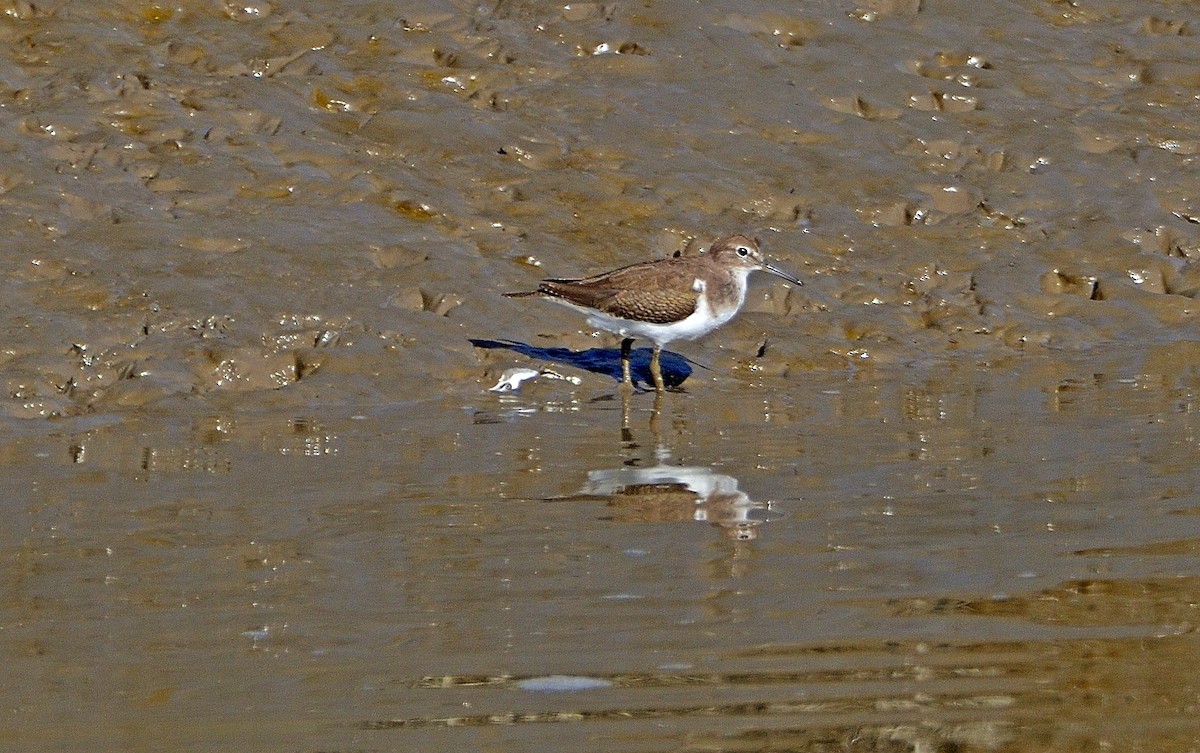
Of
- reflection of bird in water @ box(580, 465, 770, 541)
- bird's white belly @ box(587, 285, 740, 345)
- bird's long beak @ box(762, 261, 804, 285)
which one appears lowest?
bird's white belly @ box(587, 285, 740, 345)

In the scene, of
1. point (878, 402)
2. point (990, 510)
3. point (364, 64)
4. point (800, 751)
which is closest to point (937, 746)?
point (800, 751)

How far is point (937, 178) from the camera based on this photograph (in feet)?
46.9

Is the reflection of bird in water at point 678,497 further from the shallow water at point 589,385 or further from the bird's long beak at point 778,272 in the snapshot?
the bird's long beak at point 778,272

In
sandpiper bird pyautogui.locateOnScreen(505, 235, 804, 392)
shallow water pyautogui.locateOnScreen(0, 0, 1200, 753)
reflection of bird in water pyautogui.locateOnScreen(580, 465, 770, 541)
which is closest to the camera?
shallow water pyautogui.locateOnScreen(0, 0, 1200, 753)

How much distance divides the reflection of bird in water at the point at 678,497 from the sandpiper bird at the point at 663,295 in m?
2.72

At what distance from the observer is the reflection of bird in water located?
7.10 metres

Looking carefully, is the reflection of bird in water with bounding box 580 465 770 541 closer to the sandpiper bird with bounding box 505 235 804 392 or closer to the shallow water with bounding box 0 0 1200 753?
the shallow water with bounding box 0 0 1200 753

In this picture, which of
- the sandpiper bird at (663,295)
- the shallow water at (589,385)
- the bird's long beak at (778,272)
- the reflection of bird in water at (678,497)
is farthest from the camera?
the bird's long beak at (778,272)

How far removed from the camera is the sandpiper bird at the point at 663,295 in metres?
11.0

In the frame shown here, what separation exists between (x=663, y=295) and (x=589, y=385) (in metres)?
0.81

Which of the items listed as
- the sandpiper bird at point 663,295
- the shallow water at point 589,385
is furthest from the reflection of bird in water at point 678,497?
the sandpiper bird at point 663,295

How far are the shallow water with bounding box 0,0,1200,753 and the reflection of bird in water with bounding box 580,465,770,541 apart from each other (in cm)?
4

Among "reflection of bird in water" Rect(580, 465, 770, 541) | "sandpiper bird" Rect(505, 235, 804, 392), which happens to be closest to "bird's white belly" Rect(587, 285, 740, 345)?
"sandpiper bird" Rect(505, 235, 804, 392)

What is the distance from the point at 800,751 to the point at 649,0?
12.1m
